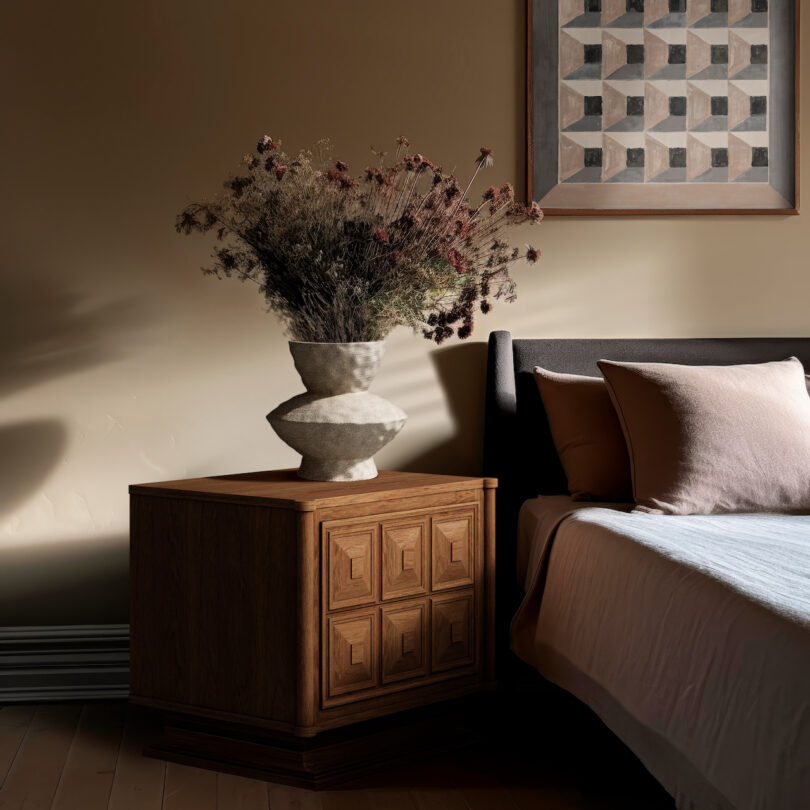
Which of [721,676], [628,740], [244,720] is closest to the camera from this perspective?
[721,676]

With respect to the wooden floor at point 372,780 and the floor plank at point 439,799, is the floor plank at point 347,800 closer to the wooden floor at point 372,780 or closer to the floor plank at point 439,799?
the wooden floor at point 372,780

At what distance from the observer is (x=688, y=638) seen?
1.66 meters

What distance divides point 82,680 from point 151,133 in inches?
67.7

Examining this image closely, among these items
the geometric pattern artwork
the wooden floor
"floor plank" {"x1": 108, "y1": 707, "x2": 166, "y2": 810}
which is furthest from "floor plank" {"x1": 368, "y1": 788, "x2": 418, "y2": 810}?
the geometric pattern artwork

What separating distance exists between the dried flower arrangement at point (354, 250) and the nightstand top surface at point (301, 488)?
38 centimetres

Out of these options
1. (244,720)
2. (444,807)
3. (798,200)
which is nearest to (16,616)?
(244,720)

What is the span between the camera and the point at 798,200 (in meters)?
3.08

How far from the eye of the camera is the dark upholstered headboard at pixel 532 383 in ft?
9.37

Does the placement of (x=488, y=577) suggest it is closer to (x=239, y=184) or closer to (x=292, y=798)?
(x=292, y=798)

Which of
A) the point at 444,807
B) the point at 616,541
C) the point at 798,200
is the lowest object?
the point at 444,807

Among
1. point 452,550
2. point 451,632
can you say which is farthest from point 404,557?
point 451,632

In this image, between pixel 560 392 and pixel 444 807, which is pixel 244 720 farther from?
pixel 560 392

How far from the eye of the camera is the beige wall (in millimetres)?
2857

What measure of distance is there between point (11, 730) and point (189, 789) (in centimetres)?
71
